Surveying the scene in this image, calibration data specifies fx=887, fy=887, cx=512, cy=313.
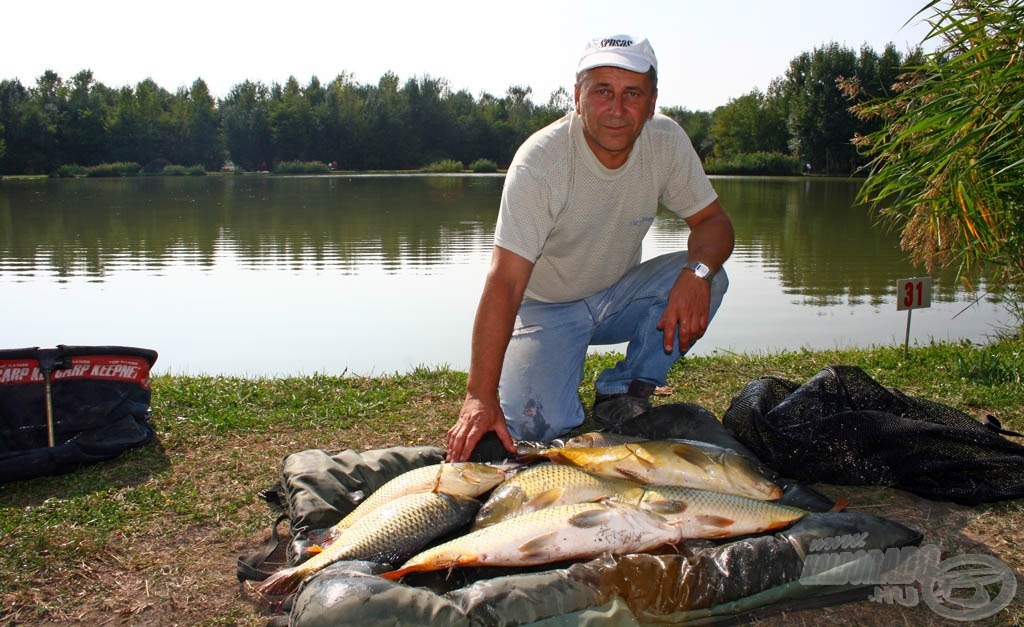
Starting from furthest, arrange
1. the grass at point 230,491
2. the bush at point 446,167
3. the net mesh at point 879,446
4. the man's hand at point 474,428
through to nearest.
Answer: the bush at point 446,167, the net mesh at point 879,446, the man's hand at point 474,428, the grass at point 230,491

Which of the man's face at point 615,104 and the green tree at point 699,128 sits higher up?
the green tree at point 699,128

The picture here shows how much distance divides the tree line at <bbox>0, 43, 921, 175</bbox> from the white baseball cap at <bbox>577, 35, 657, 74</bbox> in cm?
5624

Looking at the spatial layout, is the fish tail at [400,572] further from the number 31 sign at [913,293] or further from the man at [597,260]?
the number 31 sign at [913,293]

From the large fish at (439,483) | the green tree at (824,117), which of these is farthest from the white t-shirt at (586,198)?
the green tree at (824,117)

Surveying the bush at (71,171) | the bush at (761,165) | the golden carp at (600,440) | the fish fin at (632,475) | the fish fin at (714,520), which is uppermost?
the bush at (761,165)

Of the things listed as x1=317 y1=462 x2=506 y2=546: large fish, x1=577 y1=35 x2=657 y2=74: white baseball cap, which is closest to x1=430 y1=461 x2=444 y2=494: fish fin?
x1=317 y1=462 x2=506 y2=546: large fish

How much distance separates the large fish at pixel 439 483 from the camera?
9.42 feet

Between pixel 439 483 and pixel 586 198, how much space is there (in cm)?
163

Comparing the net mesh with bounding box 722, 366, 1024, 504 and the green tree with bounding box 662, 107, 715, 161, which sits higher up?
the green tree with bounding box 662, 107, 715, 161

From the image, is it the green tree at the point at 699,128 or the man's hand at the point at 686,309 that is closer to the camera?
the man's hand at the point at 686,309

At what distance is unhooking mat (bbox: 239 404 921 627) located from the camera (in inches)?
87.5

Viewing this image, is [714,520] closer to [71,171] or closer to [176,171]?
[176,171]

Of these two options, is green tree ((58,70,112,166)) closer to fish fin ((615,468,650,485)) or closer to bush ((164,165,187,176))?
bush ((164,165,187,176))

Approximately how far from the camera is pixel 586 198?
3.97 meters
